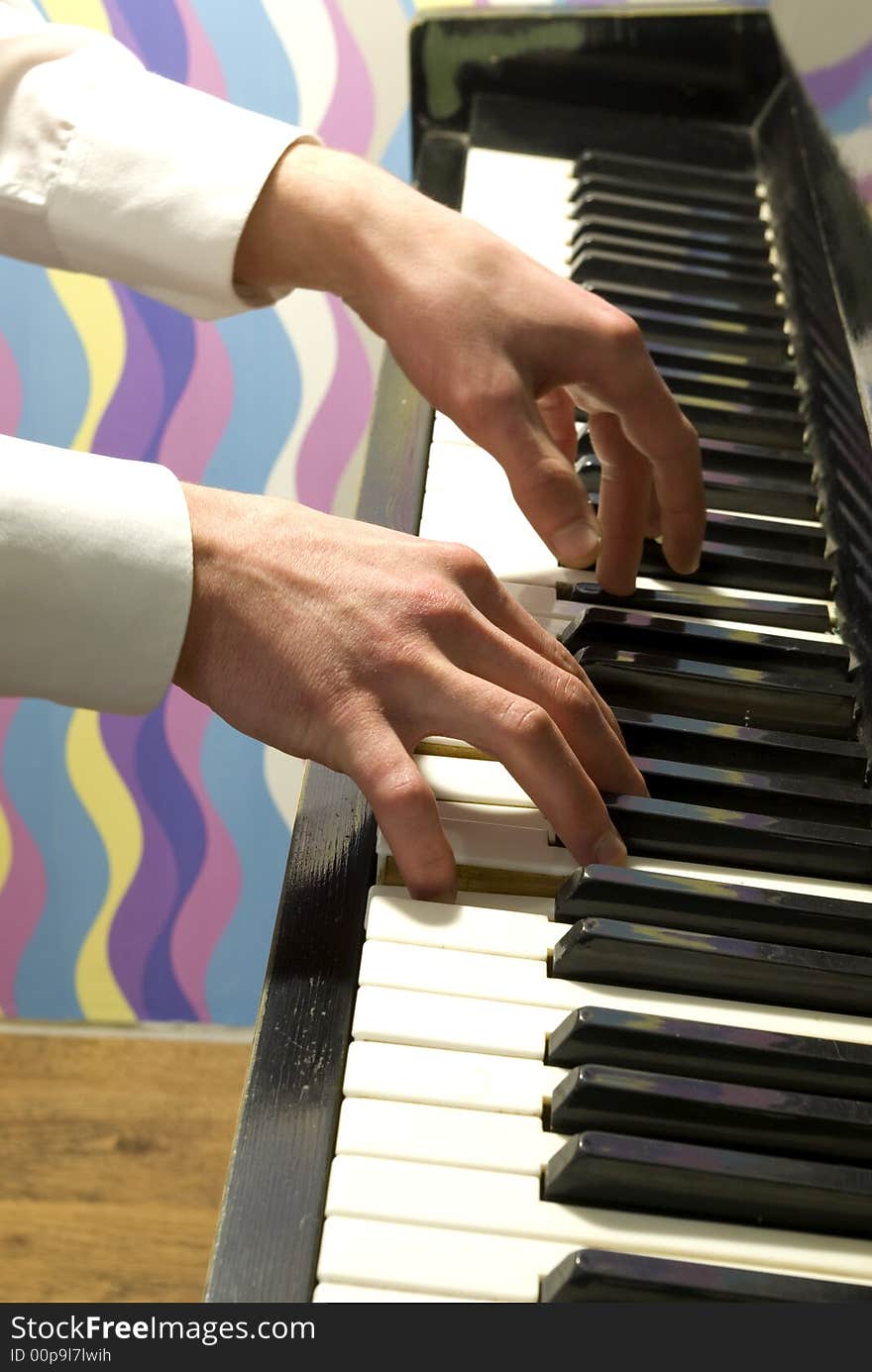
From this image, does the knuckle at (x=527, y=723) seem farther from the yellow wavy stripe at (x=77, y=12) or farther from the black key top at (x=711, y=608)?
the yellow wavy stripe at (x=77, y=12)

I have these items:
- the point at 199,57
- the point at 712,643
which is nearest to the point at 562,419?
the point at 712,643

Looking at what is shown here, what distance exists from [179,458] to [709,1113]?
1.59 m

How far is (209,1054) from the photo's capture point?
2102 millimetres

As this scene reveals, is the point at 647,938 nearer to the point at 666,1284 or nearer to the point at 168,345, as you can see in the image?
the point at 666,1284

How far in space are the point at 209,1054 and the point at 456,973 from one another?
5.11 feet

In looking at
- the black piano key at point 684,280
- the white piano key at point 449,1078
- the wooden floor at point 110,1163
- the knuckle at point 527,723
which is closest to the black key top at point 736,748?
the knuckle at point 527,723

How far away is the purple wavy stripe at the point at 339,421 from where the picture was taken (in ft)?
6.53

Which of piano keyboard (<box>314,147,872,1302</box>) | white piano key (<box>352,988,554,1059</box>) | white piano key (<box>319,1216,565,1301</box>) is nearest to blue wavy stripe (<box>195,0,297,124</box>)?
piano keyboard (<box>314,147,872,1302</box>)

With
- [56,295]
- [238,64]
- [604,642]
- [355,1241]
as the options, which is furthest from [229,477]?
[355,1241]

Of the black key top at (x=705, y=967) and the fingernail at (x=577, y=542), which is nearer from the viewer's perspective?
the black key top at (x=705, y=967)

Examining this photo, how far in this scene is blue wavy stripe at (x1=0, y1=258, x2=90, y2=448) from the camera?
1872 mm

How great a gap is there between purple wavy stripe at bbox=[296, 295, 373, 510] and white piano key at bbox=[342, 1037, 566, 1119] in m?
1.49

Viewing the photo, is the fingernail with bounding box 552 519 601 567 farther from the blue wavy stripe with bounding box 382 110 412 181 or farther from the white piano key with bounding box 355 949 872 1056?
the blue wavy stripe with bounding box 382 110 412 181

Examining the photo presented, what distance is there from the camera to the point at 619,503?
93cm
